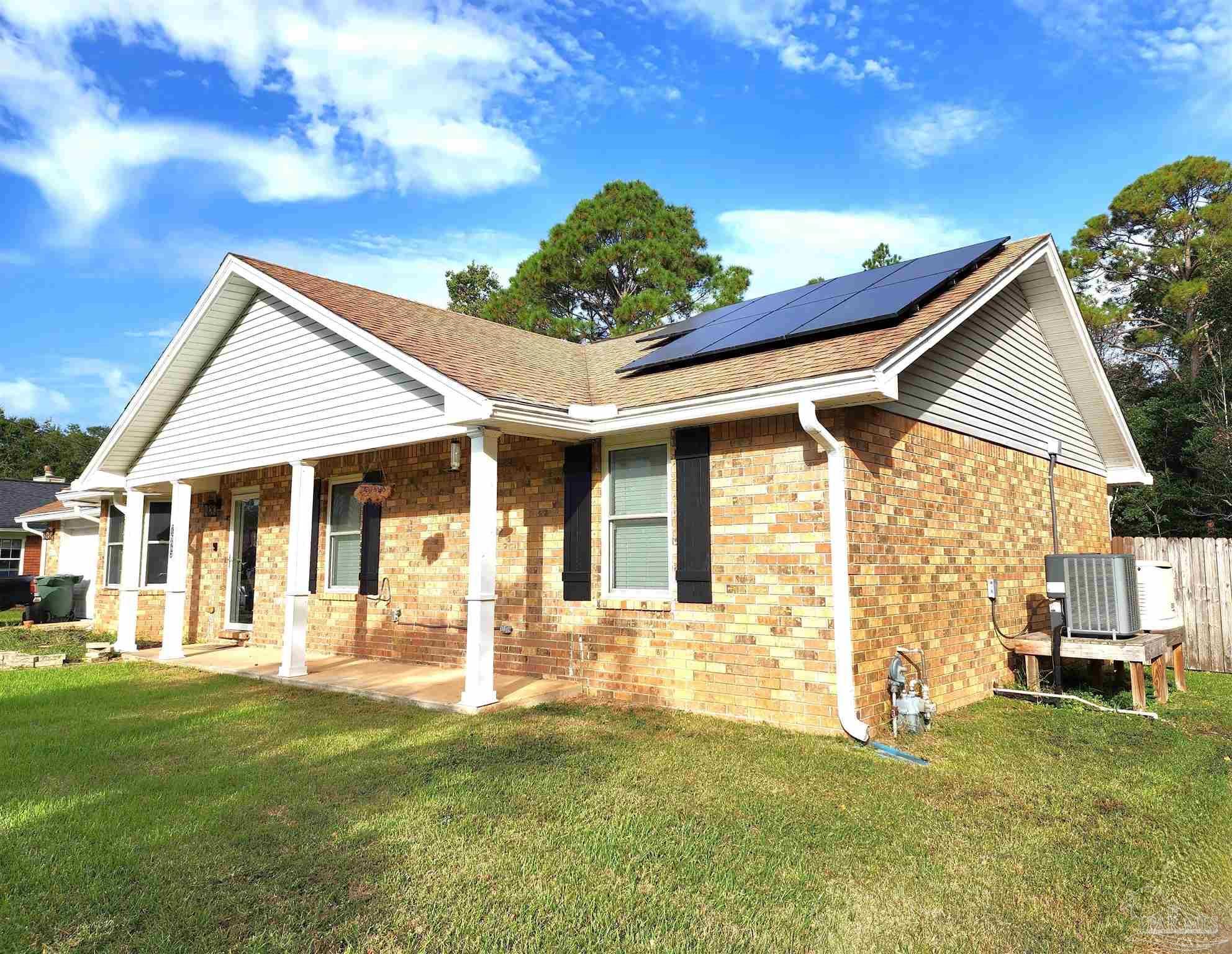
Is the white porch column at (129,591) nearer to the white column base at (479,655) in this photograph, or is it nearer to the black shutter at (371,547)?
the black shutter at (371,547)

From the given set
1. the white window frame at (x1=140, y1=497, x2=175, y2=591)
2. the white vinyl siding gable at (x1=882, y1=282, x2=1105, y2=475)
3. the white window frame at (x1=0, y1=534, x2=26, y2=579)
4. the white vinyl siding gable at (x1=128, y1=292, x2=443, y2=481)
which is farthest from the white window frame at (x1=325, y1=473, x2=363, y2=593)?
the white window frame at (x1=0, y1=534, x2=26, y2=579)

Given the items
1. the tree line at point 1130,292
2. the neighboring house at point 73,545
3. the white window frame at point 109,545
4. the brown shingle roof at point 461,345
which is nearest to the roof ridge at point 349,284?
the brown shingle roof at point 461,345

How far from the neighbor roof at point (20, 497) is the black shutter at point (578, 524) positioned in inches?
936

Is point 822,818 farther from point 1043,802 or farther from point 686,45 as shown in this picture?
point 686,45

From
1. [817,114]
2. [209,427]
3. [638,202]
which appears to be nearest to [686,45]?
[817,114]

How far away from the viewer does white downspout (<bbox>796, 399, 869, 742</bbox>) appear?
583 centimetres

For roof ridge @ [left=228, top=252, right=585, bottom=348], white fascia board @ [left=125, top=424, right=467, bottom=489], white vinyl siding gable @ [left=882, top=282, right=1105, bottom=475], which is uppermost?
roof ridge @ [left=228, top=252, right=585, bottom=348]

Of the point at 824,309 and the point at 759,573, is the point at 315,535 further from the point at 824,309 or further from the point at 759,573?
the point at 824,309

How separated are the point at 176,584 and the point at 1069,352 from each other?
1291cm

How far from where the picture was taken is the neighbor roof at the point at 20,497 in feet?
81.4

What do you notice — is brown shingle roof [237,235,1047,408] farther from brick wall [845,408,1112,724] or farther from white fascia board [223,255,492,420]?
brick wall [845,408,1112,724]

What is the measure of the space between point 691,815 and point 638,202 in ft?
83.2

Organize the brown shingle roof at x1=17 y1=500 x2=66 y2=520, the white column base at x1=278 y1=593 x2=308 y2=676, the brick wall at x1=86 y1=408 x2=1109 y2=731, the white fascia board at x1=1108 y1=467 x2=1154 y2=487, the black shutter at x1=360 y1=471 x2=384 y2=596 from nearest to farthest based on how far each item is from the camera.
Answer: the brick wall at x1=86 y1=408 x2=1109 y2=731
the white column base at x1=278 y1=593 x2=308 y2=676
the black shutter at x1=360 y1=471 x2=384 y2=596
the white fascia board at x1=1108 y1=467 x2=1154 y2=487
the brown shingle roof at x1=17 y1=500 x2=66 y2=520

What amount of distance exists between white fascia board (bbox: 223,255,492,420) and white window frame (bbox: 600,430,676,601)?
155 cm
